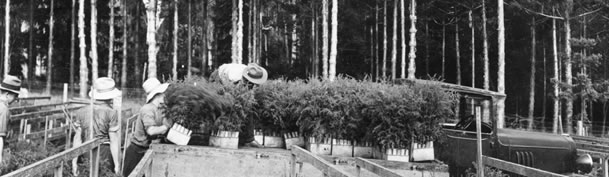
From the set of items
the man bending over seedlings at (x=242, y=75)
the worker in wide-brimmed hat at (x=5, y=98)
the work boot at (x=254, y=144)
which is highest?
the man bending over seedlings at (x=242, y=75)

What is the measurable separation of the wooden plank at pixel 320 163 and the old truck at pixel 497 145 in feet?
8.91

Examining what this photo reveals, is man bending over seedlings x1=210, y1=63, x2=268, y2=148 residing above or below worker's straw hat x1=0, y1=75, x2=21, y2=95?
above

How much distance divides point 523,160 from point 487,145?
792 millimetres

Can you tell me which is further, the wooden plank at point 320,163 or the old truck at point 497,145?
the old truck at point 497,145

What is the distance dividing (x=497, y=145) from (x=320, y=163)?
4.57 m

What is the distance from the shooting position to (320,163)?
15.5 feet

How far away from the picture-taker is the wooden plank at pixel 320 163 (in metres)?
4.10

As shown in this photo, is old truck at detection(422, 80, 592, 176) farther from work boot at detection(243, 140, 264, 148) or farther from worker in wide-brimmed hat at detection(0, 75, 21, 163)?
worker in wide-brimmed hat at detection(0, 75, 21, 163)

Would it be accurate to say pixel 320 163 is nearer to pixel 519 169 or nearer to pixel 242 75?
pixel 519 169

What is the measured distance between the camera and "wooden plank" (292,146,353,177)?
4102mm

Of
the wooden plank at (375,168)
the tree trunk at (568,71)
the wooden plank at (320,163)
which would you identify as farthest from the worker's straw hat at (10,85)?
the tree trunk at (568,71)

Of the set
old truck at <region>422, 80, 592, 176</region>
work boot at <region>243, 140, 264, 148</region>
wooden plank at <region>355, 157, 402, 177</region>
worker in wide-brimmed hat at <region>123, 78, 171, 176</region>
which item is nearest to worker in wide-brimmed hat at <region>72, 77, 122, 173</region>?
Result: worker in wide-brimmed hat at <region>123, 78, 171, 176</region>

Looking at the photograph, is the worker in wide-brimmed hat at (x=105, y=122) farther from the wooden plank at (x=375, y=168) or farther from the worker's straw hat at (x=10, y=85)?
the wooden plank at (x=375, y=168)

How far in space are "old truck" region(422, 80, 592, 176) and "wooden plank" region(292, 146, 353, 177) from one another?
2716 mm
